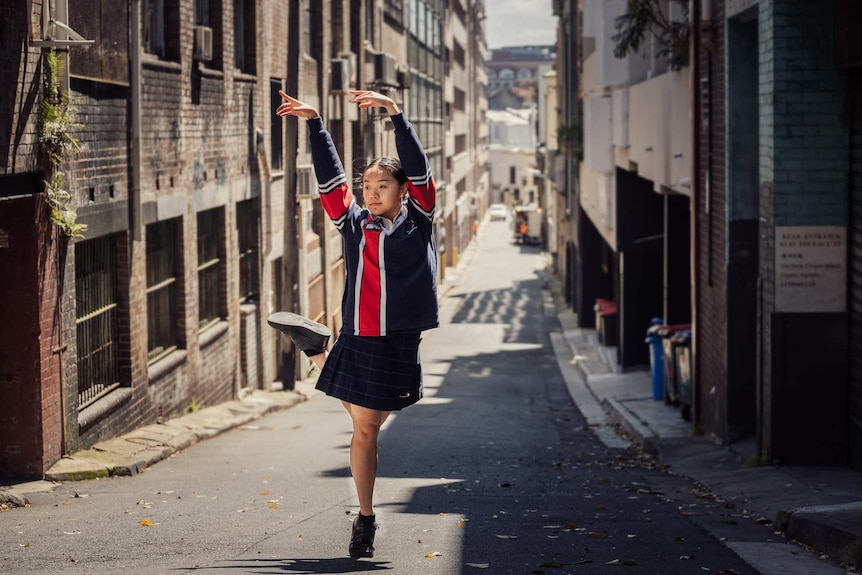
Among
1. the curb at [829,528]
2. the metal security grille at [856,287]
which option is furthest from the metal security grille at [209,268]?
the curb at [829,528]

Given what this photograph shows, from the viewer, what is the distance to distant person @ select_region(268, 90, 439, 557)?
5.99 metres

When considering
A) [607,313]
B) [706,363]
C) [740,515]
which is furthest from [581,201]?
[740,515]

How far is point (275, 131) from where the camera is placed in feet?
68.5

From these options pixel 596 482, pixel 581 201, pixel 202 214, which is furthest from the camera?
pixel 581 201

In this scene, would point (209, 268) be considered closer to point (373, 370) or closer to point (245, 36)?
point (245, 36)

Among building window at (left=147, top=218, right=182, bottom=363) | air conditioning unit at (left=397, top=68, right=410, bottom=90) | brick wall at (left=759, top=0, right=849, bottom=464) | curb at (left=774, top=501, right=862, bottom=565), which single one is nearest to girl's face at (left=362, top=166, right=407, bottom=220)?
curb at (left=774, top=501, right=862, bottom=565)

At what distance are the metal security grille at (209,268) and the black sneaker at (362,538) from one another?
418 inches

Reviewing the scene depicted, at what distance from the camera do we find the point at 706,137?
13.7m

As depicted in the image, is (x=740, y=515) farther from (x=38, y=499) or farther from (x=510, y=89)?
(x=510, y=89)

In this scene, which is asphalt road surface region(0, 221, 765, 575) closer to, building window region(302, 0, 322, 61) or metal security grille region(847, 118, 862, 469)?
metal security grille region(847, 118, 862, 469)

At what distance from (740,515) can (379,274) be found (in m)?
4.00

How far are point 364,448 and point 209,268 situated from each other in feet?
37.0

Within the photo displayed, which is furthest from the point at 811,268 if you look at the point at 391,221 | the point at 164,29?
the point at 164,29

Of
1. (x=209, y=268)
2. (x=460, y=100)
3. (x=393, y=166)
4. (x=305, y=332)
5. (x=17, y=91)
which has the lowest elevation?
(x=209, y=268)
